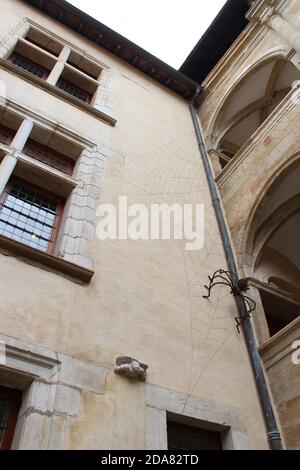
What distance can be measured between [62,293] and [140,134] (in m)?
3.73

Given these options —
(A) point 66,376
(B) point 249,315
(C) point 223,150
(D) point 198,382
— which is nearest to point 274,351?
(B) point 249,315

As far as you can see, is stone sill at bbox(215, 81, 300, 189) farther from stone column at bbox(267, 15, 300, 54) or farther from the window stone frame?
the window stone frame

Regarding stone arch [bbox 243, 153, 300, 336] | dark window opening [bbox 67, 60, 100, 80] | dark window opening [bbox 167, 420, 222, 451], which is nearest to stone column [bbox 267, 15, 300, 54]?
stone arch [bbox 243, 153, 300, 336]

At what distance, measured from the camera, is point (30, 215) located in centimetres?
435

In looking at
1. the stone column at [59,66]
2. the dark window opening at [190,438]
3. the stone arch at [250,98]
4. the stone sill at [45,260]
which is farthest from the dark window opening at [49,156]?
the dark window opening at [190,438]

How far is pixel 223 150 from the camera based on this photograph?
27.7 feet

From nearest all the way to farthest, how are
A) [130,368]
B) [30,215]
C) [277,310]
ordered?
[130,368], [30,215], [277,310]

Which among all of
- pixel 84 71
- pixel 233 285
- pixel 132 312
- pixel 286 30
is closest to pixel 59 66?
pixel 84 71

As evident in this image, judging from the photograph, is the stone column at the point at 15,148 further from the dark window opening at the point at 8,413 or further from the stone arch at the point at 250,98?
the stone arch at the point at 250,98

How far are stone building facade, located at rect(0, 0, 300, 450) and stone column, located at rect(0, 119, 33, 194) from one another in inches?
0.8

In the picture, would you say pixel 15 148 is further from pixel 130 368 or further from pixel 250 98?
pixel 250 98

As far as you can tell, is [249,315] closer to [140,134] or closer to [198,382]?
[198,382]

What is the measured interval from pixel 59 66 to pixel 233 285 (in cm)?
495
